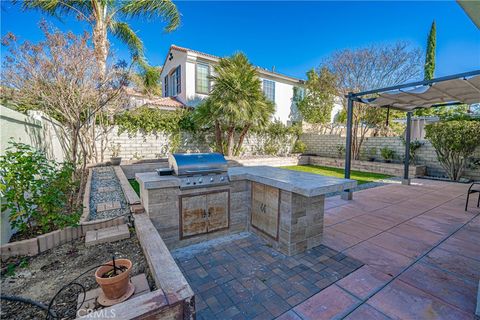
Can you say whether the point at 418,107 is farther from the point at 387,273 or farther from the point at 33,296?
the point at 33,296

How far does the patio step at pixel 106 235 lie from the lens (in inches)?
110

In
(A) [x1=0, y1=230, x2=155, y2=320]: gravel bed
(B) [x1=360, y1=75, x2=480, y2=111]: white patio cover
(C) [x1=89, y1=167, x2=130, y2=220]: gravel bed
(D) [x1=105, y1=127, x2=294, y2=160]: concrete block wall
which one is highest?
(B) [x1=360, y1=75, x2=480, y2=111]: white patio cover

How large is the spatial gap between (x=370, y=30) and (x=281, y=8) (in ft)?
17.8

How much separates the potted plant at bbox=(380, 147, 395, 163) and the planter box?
0.61m

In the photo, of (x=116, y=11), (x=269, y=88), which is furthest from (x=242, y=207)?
(x=269, y=88)

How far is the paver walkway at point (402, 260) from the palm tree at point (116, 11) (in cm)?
886

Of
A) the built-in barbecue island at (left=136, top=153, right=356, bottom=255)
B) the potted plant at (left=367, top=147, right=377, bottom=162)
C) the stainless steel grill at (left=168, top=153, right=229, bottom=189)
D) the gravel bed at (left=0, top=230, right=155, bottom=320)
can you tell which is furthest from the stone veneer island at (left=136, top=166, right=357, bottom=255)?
the potted plant at (left=367, top=147, right=377, bottom=162)

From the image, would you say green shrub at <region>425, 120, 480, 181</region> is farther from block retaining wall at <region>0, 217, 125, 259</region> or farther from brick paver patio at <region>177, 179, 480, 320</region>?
block retaining wall at <region>0, 217, 125, 259</region>

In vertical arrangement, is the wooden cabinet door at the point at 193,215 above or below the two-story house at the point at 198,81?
below

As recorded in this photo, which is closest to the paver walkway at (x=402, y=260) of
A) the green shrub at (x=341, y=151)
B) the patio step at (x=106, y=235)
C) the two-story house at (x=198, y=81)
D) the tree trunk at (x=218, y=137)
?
the patio step at (x=106, y=235)

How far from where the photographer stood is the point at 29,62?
479 centimetres

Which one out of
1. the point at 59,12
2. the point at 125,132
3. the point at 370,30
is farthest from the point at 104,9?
the point at 370,30

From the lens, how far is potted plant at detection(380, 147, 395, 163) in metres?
10.7

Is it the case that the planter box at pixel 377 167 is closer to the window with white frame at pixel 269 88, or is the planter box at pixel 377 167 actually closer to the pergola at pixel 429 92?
the pergola at pixel 429 92
